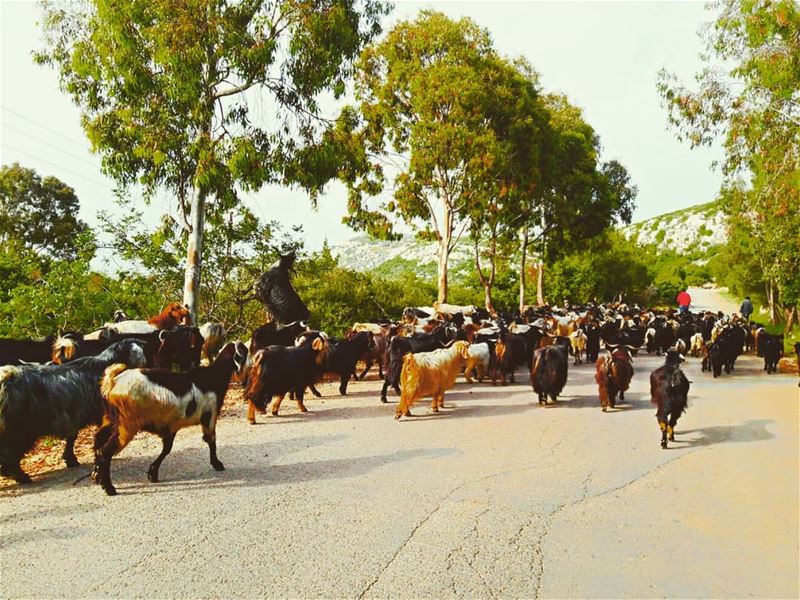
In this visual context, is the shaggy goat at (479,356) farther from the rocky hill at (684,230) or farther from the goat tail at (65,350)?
the rocky hill at (684,230)

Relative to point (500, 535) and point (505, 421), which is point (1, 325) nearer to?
point (505, 421)

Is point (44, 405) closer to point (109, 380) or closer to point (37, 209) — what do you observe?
point (109, 380)

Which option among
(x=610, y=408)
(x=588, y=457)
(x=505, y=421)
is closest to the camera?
(x=588, y=457)

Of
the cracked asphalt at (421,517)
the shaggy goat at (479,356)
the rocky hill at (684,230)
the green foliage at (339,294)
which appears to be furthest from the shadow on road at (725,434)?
the rocky hill at (684,230)

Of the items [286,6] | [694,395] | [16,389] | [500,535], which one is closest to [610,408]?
[694,395]

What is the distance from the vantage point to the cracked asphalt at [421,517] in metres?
3.98

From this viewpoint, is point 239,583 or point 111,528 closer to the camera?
point 239,583

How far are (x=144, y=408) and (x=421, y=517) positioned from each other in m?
2.76

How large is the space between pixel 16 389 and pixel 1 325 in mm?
6426

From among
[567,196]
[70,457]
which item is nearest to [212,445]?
[70,457]

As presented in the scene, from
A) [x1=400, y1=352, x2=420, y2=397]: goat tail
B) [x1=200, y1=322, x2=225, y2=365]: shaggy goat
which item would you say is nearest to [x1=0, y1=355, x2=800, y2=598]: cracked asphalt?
[x1=400, y1=352, x2=420, y2=397]: goat tail

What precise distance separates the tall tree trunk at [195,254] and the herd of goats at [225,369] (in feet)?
3.12

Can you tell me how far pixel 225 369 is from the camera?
6.40 metres

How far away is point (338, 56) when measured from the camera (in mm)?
12062
